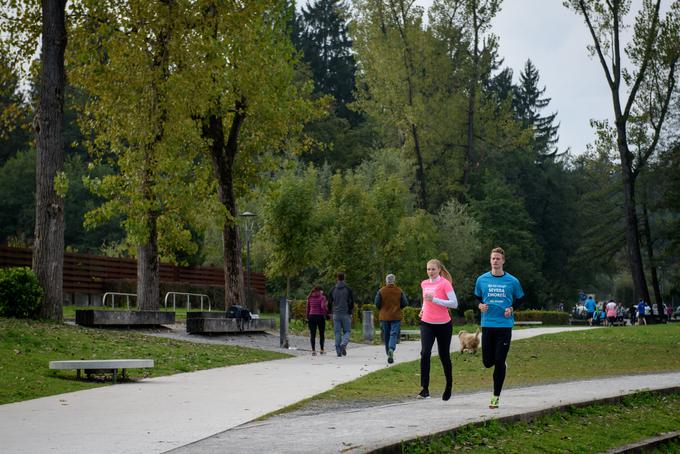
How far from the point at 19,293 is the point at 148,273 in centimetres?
689

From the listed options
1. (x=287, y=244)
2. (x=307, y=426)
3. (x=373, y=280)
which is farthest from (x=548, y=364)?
(x=373, y=280)

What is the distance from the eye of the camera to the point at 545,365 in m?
23.9

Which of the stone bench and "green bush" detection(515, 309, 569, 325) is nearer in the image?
the stone bench

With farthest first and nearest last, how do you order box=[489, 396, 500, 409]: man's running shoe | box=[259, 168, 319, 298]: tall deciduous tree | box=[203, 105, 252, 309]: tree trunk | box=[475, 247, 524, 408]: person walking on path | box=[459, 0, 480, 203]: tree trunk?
box=[459, 0, 480, 203]: tree trunk, box=[259, 168, 319, 298]: tall deciduous tree, box=[203, 105, 252, 309]: tree trunk, box=[475, 247, 524, 408]: person walking on path, box=[489, 396, 500, 409]: man's running shoe

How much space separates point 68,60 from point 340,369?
13431 mm

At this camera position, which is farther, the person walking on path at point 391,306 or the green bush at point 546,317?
the green bush at point 546,317

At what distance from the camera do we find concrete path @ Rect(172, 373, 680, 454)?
909 centimetres

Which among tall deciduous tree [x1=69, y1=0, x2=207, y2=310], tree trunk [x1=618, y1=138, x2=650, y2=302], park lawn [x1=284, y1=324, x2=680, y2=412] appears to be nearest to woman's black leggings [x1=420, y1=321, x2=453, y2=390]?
park lawn [x1=284, y1=324, x2=680, y2=412]

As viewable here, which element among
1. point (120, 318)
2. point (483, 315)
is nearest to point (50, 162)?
point (120, 318)

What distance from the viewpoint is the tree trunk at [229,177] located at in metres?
32.3

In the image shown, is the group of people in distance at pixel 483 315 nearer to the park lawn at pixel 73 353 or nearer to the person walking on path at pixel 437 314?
the person walking on path at pixel 437 314

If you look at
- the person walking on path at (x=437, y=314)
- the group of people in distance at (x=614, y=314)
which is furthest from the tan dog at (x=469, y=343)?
the group of people in distance at (x=614, y=314)

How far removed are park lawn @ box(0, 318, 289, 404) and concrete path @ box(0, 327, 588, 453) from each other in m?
0.64

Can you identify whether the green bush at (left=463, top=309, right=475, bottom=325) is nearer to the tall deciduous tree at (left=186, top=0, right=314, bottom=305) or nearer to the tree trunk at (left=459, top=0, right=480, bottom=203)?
the tree trunk at (left=459, top=0, right=480, bottom=203)
